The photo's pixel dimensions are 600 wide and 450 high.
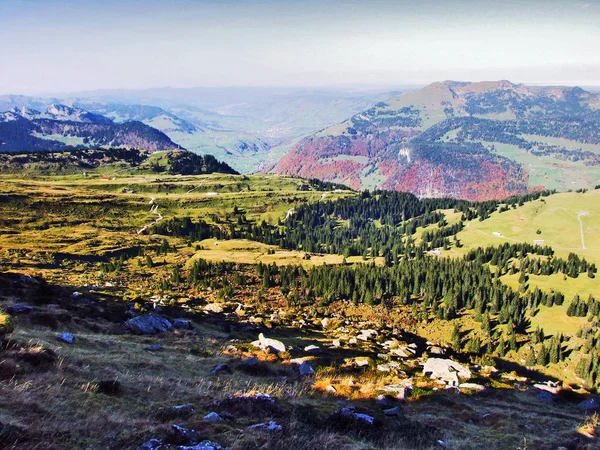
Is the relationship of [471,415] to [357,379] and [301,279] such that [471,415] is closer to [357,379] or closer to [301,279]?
[357,379]

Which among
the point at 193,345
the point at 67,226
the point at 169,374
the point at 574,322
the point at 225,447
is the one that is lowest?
the point at 574,322

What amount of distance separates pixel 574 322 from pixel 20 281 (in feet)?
449

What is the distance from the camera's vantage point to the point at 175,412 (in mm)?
18844

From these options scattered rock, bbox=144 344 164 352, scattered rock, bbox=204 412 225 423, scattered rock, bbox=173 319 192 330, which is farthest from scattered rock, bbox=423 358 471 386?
scattered rock, bbox=173 319 192 330

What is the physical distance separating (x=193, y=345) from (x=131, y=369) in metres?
15.0

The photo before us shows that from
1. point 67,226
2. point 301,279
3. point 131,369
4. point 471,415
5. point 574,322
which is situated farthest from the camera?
point 67,226

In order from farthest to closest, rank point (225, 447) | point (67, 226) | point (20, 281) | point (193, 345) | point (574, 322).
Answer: point (67, 226) → point (574, 322) → point (20, 281) → point (193, 345) → point (225, 447)

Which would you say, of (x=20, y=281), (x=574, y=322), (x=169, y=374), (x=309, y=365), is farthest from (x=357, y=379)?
(x=574, y=322)

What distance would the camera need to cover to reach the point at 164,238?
16912 cm

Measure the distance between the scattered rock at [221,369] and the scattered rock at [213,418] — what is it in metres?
13.0

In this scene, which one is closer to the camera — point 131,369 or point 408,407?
point 131,369

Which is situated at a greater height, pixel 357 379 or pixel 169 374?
pixel 169 374

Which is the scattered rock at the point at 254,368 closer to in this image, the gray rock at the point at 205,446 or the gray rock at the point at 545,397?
the gray rock at the point at 205,446

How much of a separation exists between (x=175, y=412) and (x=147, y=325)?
2926 centimetres
